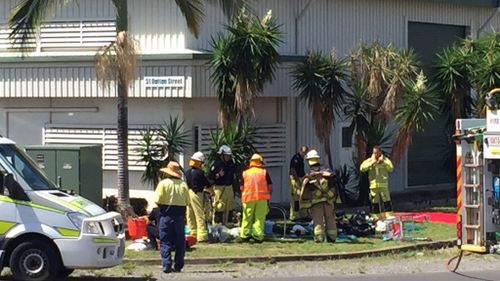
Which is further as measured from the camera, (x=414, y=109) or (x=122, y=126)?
(x=414, y=109)

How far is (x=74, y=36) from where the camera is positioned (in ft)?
78.2

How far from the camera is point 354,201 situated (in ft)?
82.1

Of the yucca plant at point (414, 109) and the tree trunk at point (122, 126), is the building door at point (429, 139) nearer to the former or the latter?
the yucca plant at point (414, 109)

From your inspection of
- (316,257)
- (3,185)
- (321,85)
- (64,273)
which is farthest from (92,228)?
(321,85)

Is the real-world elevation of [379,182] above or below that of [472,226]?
above

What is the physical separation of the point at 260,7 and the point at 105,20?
3.87 metres

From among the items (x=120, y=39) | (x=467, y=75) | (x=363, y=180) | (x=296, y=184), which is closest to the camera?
(x=120, y=39)

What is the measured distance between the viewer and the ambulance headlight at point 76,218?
514 inches

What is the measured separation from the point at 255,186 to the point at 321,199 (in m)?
1.28

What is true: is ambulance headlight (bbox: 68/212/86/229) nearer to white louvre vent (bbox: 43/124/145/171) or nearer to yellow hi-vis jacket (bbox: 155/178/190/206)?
yellow hi-vis jacket (bbox: 155/178/190/206)

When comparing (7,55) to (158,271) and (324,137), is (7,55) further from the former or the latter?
(158,271)

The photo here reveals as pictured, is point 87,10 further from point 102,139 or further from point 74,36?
point 102,139

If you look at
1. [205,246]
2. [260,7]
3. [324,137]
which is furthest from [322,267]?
[260,7]

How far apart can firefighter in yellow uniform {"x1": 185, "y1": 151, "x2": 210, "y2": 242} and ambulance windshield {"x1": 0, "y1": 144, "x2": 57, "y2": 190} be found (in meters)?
4.33
